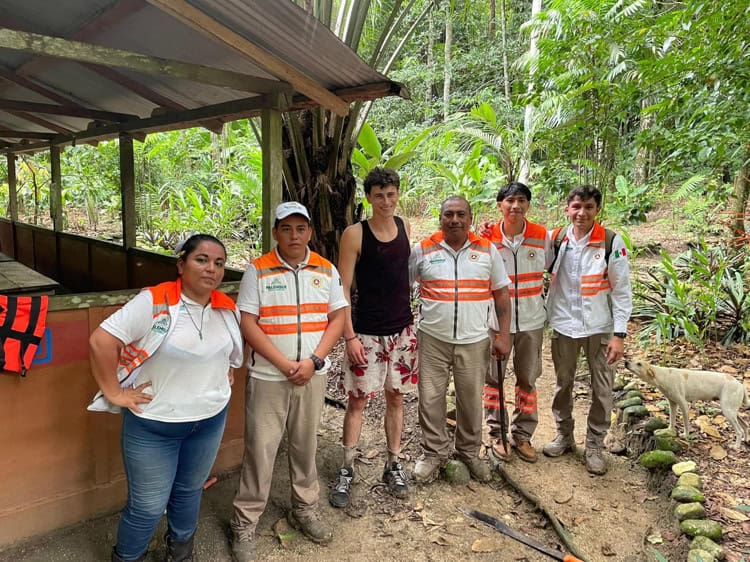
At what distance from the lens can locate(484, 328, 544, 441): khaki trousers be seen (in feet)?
11.5

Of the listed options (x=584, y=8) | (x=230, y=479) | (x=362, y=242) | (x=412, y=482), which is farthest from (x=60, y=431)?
(x=584, y=8)

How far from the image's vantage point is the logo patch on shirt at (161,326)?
2.10m

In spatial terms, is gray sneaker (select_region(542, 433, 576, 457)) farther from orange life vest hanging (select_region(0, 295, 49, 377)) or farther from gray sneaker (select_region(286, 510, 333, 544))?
orange life vest hanging (select_region(0, 295, 49, 377))

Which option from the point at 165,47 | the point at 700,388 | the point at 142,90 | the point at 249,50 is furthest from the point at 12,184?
the point at 700,388

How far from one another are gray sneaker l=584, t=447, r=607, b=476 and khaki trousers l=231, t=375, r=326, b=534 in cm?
211

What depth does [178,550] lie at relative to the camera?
246cm

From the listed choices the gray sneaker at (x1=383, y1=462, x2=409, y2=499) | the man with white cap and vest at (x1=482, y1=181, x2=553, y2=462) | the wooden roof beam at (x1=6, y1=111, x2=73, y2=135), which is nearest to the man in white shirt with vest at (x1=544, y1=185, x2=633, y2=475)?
the man with white cap and vest at (x1=482, y1=181, x2=553, y2=462)

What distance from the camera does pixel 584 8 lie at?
5152 mm

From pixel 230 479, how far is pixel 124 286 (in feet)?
8.33

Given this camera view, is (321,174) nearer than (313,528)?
No

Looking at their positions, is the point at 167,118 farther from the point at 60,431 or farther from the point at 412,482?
the point at 412,482

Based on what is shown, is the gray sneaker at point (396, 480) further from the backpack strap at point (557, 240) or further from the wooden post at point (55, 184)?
the wooden post at point (55, 184)

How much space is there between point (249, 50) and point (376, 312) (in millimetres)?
1625

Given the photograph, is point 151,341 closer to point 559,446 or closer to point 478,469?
point 478,469
